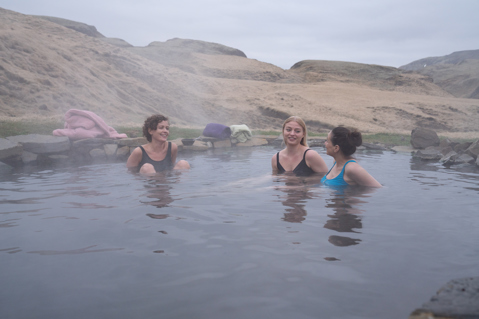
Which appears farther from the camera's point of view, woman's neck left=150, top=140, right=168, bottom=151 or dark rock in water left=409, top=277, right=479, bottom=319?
woman's neck left=150, top=140, right=168, bottom=151

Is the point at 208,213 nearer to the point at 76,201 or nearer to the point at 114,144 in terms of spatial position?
the point at 76,201

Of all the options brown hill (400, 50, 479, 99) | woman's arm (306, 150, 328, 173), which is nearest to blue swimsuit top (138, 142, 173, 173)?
woman's arm (306, 150, 328, 173)

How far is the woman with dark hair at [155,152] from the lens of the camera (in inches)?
227

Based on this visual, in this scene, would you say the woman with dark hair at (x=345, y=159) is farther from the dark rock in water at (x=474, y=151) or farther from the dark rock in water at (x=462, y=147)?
the dark rock in water at (x=462, y=147)

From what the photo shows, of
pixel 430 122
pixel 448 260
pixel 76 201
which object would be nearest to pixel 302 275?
pixel 448 260

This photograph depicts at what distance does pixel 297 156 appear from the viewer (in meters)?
5.21

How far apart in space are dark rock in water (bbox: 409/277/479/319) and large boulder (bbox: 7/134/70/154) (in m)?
7.02

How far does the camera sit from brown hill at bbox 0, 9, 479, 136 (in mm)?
12578

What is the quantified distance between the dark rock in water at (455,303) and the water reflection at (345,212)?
38.7 inches

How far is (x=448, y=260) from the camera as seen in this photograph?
224cm

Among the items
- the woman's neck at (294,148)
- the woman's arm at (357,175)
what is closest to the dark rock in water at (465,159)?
the woman's arm at (357,175)

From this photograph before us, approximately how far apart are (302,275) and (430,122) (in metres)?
18.1

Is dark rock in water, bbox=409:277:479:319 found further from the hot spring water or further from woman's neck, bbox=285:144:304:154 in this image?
woman's neck, bbox=285:144:304:154

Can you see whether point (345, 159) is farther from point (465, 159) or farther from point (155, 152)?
point (465, 159)
